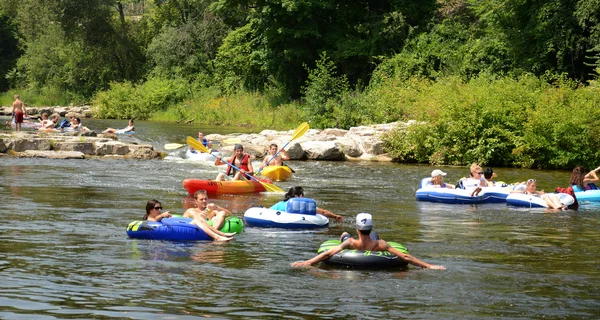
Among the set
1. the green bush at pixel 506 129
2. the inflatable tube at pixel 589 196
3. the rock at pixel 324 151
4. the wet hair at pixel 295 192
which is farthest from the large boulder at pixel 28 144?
the inflatable tube at pixel 589 196

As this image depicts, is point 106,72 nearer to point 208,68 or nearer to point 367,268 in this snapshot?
point 208,68

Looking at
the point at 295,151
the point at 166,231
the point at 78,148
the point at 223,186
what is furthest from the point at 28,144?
the point at 166,231

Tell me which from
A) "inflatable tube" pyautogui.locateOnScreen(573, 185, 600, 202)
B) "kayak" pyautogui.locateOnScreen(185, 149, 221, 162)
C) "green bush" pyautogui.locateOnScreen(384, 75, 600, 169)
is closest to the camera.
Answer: "inflatable tube" pyautogui.locateOnScreen(573, 185, 600, 202)

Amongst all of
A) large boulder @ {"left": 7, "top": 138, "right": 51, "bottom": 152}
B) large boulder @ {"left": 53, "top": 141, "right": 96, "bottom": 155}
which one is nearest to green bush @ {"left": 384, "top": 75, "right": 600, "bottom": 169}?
large boulder @ {"left": 53, "top": 141, "right": 96, "bottom": 155}

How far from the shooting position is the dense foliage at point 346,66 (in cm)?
2505

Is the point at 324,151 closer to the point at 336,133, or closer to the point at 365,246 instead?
the point at 336,133

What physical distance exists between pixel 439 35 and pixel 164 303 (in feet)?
103

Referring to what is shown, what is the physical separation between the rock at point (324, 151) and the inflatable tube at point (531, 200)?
965 centimetres

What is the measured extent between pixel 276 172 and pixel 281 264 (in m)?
9.96

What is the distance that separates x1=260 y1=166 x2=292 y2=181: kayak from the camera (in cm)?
2053

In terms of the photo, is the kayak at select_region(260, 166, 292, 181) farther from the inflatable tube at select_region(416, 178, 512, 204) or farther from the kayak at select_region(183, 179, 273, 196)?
the inflatable tube at select_region(416, 178, 512, 204)

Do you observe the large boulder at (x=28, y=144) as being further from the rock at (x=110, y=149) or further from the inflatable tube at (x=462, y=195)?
the inflatable tube at (x=462, y=195)

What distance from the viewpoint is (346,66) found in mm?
40938

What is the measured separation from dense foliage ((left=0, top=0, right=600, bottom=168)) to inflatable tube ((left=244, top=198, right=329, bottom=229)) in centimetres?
1208
